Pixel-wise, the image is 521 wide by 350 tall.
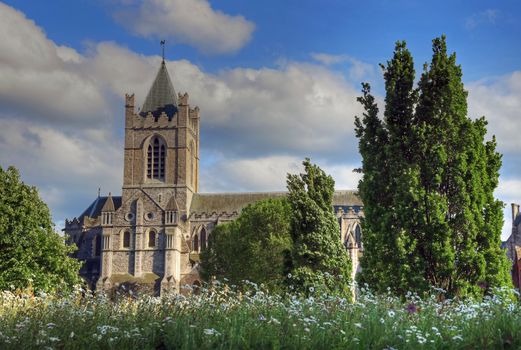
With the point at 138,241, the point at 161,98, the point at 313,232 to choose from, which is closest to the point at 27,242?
the point at 313,232

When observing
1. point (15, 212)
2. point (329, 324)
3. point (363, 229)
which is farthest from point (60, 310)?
point (15, 212)

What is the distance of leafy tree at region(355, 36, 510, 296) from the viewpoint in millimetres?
19578

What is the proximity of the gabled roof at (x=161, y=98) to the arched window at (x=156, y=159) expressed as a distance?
4399 millimetres

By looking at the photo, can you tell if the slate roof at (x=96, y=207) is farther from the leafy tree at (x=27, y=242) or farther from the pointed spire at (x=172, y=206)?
the leafy tree at (x=27, y=242)

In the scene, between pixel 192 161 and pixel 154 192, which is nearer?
pixel 154 192

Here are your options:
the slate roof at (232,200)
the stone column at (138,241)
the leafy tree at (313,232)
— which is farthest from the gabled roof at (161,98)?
the leafy tree at (313,232)

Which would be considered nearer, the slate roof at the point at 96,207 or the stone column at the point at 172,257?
the stone column at the point at 172,257

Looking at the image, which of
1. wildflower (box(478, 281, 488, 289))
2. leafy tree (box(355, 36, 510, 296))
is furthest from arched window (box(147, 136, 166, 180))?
wildflower (box(478, 281, 488, 289))

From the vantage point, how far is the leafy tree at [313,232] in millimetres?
30562

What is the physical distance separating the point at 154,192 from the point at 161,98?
562 inches

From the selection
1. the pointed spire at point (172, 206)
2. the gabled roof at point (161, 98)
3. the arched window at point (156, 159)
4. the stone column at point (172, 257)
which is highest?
the gabled roof at point (161, 98)

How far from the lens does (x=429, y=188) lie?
67.8 feet

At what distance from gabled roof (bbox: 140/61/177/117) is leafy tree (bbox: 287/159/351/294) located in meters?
61.1

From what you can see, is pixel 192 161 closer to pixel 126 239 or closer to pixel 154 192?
pixel 154 192
